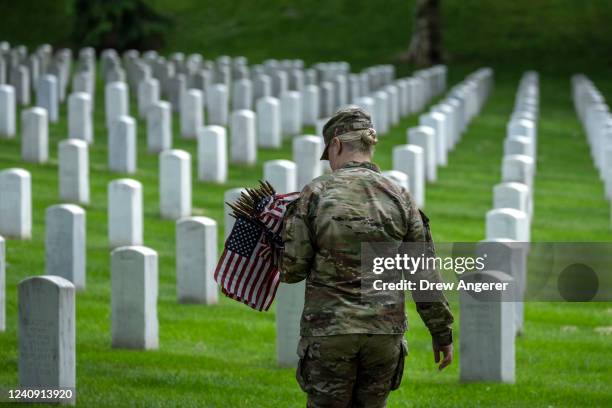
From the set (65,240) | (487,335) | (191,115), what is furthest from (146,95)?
(487,335)

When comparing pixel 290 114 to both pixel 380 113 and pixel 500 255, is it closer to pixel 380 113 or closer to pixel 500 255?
pixel 380 113

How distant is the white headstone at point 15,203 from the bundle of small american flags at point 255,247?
319 inches

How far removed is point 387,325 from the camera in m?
6.71

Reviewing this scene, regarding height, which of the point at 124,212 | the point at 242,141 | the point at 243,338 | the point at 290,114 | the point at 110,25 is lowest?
the point at 243,338

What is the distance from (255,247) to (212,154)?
12554mm

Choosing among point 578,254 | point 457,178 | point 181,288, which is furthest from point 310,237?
point 457,178

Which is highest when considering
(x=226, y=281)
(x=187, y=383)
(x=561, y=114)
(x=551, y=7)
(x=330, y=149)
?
(x=551, y=7)

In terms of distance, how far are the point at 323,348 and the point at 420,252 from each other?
63cm

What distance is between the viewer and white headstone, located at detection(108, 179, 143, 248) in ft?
49.1

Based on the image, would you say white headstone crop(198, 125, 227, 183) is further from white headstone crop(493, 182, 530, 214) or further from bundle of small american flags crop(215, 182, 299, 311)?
bundle of small american flags crop(215, 182, 299, 311)

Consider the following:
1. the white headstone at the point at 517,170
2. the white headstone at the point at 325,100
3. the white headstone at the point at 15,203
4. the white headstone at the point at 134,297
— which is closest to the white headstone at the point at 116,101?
the white headstone at the point at 325,100

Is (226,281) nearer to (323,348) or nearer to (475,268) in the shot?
(323,348)

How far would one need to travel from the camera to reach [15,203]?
50.4 ft

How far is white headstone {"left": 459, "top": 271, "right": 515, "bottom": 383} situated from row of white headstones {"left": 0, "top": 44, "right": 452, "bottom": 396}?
2398mm
